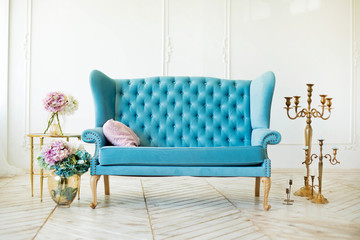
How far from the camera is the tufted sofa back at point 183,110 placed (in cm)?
309

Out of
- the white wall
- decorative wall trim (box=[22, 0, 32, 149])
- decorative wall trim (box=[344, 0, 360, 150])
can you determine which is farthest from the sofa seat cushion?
decorative wall trim (box=[344, 0, 360, 150])

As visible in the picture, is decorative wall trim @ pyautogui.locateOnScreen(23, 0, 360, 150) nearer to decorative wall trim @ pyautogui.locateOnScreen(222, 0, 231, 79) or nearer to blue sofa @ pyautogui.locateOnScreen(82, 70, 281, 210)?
decorative wall trim @ pyautogui.locateOnScreen(222, 0, 231, 79)

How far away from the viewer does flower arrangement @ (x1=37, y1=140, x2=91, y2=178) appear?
2.44 m

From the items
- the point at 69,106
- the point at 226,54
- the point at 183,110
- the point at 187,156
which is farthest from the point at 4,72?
the point at 187,156

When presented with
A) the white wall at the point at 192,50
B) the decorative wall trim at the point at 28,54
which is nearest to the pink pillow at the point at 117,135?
the white wall at the point at 192,50

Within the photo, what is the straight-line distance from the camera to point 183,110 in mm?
3156

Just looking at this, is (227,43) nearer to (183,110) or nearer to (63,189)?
(183,110)

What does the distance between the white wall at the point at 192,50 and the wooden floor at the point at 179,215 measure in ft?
3.81

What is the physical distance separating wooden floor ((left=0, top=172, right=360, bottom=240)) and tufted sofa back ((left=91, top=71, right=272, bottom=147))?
494 mm

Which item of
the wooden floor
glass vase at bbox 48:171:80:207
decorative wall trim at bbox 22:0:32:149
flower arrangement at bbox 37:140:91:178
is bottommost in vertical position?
the wooden floor

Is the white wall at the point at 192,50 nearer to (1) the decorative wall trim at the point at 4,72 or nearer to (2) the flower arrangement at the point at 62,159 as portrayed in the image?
(1) the decorative wall trim at the point at 4,72

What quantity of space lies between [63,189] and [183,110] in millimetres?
1248

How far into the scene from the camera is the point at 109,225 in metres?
2.05

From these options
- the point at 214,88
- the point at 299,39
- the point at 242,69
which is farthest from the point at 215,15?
the point at 214,88
